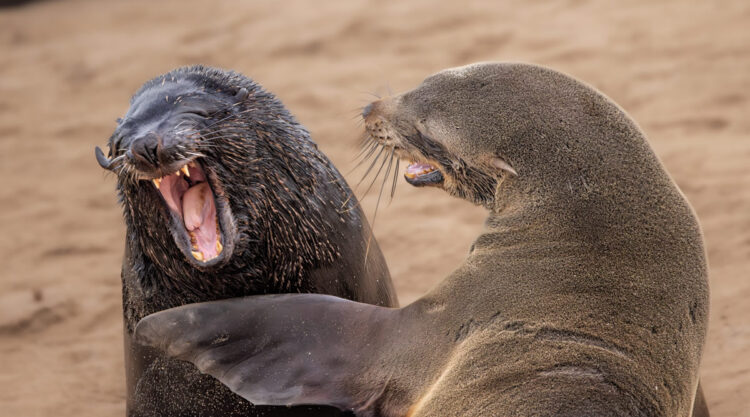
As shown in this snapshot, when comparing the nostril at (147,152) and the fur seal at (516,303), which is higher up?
the nostril at (147,152)

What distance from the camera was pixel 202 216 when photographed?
371 centimetres

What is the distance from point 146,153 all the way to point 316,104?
4.77 metres

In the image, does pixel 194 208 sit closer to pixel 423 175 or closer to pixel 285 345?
pixel 285 345

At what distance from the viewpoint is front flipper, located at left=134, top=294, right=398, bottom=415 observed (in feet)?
11.3

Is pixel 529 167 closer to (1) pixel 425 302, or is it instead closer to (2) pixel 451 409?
(1) pixel 425 302

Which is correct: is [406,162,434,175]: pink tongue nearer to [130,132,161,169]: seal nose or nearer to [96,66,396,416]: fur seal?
[96,66,396,416]: fur seal

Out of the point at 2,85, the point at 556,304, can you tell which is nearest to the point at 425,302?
the point at 556,304

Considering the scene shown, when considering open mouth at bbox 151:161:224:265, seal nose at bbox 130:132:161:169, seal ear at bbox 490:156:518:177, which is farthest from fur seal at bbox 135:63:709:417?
seal nose at bbox 130:132:161:169

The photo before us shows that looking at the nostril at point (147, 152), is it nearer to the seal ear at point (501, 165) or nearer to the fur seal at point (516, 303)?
the fur seal at point (516, 303)

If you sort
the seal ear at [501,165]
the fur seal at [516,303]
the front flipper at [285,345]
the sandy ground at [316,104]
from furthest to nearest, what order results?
the sandy ground at [316,104]
the front flipper at [285,345]
the seal ear at [501,165]
the fur seal at [516,303]

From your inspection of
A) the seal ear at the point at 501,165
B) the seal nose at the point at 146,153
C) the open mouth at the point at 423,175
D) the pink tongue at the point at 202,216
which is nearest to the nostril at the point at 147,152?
the seal nose at the point at 146,153

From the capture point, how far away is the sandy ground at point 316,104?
5.49 meters

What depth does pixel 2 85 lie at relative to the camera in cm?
922

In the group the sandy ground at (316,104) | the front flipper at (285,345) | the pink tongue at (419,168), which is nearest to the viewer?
the front flipper at (285,345)
